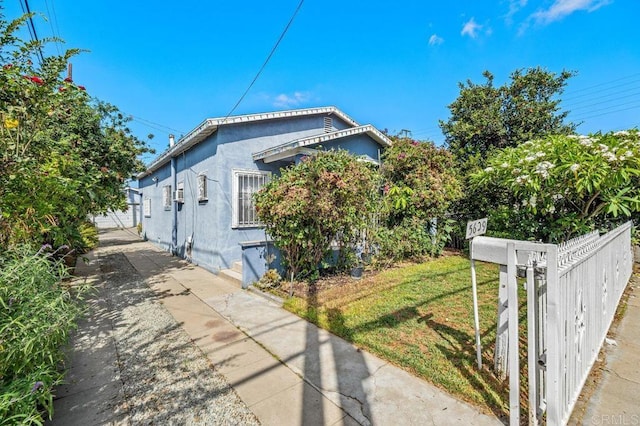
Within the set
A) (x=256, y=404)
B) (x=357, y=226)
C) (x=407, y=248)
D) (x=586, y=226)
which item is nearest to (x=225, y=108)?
(x=357, y=226)

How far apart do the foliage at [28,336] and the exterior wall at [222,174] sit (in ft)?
13.6

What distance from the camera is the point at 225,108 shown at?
27.4 feet

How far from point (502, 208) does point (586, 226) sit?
6.69 ft

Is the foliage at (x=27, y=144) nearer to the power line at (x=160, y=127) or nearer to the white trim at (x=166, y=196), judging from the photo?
the white trim at (x=166, y=196)

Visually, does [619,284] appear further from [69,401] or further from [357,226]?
[69,401]

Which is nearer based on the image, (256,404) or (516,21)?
(256,404)

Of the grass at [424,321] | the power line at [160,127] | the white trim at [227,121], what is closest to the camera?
the grass at [424,321]

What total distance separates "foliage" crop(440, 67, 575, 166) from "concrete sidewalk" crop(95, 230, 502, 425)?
1136cm

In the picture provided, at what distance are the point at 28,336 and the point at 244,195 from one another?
21.2 feet

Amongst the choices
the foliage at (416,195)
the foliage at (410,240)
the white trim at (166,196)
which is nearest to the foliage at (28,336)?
the foliage at (410,240)

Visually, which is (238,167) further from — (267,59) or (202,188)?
(267,59)

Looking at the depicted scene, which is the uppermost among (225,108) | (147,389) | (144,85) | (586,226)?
(144,85)

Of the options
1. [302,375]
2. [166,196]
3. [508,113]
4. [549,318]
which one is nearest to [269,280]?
[302,375]

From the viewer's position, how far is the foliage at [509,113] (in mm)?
12562
